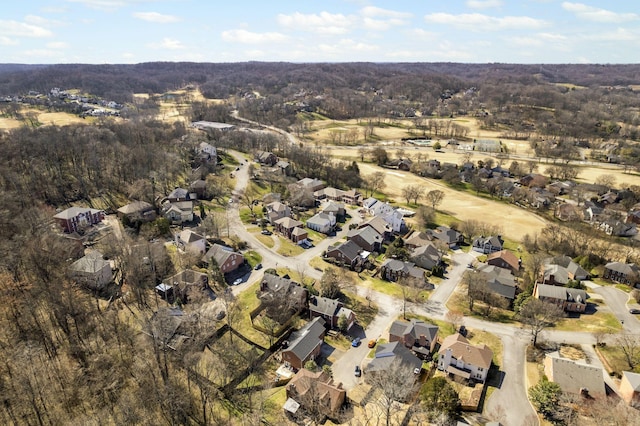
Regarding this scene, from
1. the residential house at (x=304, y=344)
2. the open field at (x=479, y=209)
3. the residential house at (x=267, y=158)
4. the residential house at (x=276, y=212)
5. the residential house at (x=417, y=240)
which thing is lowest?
the open field at (x=479, y=209)

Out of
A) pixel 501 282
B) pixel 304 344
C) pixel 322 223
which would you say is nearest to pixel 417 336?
pixel 304 344

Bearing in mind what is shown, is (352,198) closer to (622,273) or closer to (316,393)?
(622,273)

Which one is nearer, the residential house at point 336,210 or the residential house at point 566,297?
the residential house at point 566,297

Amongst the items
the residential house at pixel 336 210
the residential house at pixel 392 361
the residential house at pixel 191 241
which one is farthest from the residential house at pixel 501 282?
the residential house at pixel 191 241

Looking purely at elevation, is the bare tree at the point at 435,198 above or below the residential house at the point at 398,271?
above

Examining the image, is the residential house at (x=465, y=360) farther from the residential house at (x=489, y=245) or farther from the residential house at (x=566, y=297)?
the residential house at (x=489, y=245)

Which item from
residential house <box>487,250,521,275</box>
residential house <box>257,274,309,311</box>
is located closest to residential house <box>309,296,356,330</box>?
residential house <box>257,274,309,311</box>
